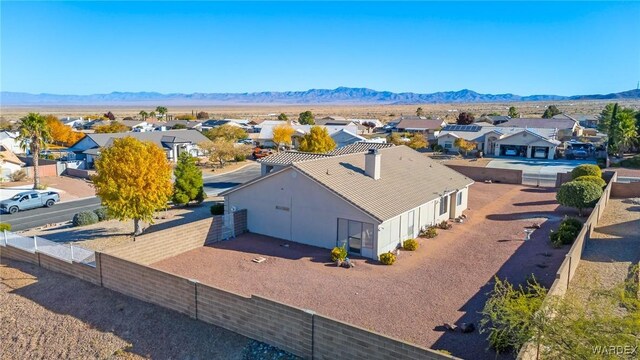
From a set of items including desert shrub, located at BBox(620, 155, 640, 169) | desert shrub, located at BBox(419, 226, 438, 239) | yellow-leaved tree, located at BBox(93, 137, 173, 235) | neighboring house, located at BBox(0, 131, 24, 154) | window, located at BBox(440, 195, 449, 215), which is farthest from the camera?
neighboring house, located at BBox(0, 131, 24, 154)

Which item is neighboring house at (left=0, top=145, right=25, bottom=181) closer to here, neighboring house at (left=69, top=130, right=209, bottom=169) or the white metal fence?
neighboring house at (left=69, top=130, right=209, bottom=169)

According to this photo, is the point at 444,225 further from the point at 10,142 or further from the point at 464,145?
the point at 10,142

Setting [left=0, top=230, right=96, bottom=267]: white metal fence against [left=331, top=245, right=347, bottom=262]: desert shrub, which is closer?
[left=0, top=230, right=96, bottom=267]: white metal fence

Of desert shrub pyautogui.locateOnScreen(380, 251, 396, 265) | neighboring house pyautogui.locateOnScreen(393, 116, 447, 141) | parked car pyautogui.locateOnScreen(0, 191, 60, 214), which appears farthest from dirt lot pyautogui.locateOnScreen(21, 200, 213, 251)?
neighboring house pyautogui.locateOnScreen(393, 116, 447, 141)

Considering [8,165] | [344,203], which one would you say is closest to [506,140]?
[344,203]

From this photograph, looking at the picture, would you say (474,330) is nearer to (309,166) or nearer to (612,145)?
(309,166)

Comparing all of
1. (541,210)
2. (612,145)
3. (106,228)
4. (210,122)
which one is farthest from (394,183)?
(210,122)
